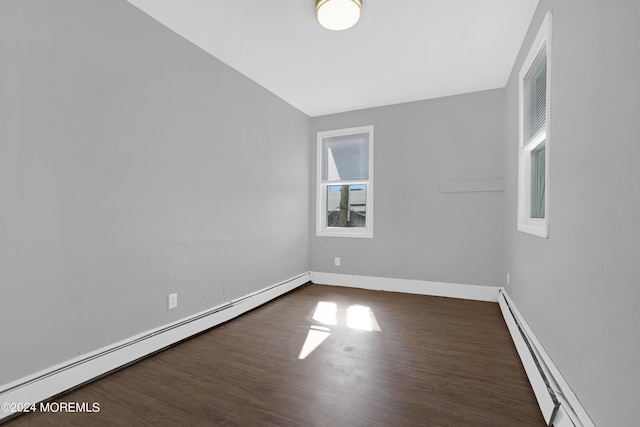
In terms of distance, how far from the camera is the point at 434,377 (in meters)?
1.98

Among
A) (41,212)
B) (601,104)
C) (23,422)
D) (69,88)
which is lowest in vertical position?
(23,422)

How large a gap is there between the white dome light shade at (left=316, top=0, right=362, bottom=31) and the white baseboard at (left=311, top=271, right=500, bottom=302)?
3.21 metres

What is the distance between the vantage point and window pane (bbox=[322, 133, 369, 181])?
452cm

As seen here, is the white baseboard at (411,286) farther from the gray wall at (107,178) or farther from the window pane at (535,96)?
the window pane at (535,96)

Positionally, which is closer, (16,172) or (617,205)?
(617,205)

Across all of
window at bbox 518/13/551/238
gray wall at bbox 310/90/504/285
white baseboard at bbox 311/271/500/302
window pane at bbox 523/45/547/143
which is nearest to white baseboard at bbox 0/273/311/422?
white baseboard at bbox 311/271/500/302

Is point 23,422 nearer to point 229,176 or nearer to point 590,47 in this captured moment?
point 229,176

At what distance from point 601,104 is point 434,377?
1778 mm

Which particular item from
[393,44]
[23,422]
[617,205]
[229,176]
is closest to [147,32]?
[229,176]

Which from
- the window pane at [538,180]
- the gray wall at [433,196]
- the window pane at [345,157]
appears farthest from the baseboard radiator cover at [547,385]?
the window pane at [345,157]

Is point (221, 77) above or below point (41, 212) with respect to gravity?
above

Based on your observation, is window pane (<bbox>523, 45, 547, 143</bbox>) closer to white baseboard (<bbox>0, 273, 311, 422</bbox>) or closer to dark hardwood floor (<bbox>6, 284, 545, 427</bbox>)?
dark hardwood floor (<bbox>6, 284, 545, 427</bbox>)

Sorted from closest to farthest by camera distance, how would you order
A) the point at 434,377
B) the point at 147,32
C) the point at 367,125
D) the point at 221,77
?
the point at 434,377
the point at 147,32
the point at 221,77
the point at 367,125

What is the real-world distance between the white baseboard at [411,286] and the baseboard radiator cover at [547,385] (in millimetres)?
1333
